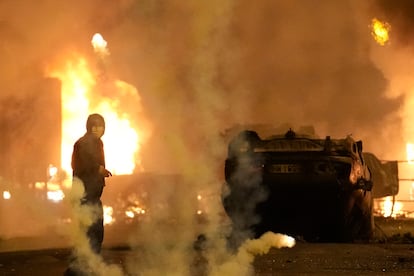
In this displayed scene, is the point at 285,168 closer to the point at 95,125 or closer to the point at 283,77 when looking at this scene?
the point at 95,125

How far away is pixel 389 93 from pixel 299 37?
11.8ft

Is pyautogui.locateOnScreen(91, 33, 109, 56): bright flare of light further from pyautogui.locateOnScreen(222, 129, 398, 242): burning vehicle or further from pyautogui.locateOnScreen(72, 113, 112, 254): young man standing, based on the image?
pyautogui.locateOnScreen(72, 113, 112, 254): young man standing

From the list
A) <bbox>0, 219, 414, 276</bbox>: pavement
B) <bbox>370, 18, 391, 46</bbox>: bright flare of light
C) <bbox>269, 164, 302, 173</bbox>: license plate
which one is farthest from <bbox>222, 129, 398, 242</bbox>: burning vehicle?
<bbox>370, 18, 391, 46</bbox>: bright flare of light

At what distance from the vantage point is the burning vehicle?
9445 millimetres

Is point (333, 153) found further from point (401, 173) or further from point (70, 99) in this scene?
point (70, 99)

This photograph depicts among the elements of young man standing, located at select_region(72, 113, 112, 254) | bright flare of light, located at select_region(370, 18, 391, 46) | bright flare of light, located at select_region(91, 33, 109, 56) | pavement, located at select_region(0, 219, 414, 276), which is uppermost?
bright flare of light, located at select_region(91, 33, 109, 56)

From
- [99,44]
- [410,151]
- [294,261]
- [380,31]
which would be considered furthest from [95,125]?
[99,44]

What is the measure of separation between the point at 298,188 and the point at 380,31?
14.2 m

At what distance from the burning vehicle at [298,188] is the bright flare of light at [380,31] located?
43.1 feet

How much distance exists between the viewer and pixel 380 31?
73.7ft

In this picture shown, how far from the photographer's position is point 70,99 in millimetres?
28188

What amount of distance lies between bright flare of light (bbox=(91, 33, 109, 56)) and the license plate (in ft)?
51.3

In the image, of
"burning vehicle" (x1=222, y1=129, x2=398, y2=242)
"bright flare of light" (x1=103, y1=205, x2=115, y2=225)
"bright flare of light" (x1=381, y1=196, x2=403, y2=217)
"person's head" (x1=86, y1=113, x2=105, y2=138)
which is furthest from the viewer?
"bright flare of light" (x1=103, y1=205, x2=115, y2=225)

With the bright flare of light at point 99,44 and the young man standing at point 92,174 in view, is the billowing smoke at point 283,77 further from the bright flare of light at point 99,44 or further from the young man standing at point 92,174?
the young man standing at point 92,174
